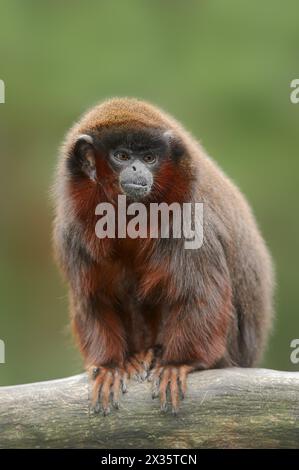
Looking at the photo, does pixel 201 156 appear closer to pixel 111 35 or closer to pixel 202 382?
pixel 202 382

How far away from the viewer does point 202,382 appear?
231 inches

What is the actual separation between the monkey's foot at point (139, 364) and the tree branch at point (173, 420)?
0.22 meters

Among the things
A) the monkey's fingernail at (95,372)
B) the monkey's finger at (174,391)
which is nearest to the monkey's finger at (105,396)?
the monkey's fingernail at (95,372)

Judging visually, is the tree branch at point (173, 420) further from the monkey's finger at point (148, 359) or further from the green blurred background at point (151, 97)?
the green blurred background at point (151, 97)

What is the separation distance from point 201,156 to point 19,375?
218 inches

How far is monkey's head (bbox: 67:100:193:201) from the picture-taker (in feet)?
19.2

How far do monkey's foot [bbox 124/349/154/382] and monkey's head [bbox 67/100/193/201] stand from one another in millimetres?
985

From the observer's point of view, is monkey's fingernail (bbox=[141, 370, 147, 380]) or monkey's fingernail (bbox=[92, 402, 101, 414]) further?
monkey's fingernail (bbox=[141, 370, 147, 380])

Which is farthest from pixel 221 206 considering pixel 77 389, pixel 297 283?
pixel 297 283

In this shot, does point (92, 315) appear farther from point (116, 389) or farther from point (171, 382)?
point (171, 382)

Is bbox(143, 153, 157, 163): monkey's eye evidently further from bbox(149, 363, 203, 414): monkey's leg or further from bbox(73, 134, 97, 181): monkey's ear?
bbox(149, 363, 203, 414): monkey's leg
